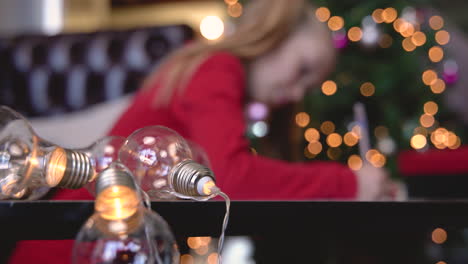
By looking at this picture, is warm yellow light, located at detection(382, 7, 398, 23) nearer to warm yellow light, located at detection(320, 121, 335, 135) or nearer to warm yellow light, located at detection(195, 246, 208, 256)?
warm yellow light, located at detection(320, 121, 335, 135)

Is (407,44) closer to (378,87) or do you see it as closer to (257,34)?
(378,87)

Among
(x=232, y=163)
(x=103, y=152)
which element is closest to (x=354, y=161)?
(x=232, y=163)

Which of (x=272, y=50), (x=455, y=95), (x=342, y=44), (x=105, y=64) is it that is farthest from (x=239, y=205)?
(x=455, y=95)

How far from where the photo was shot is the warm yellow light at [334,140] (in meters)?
2.12

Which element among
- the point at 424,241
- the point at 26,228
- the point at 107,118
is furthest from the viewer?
the point at 424,241

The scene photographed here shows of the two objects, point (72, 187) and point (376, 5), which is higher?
point (376, 5)

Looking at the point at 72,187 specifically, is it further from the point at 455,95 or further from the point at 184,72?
the point at 455,95

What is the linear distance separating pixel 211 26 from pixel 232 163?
120 inches

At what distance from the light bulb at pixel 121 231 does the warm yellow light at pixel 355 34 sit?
1902 millimetres

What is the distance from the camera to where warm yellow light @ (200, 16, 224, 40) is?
3.71 metres

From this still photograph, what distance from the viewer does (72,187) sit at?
0.43 metres

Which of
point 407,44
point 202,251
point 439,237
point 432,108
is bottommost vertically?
point 202,251

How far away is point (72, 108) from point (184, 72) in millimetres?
810

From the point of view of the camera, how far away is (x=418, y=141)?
82.4 inches
